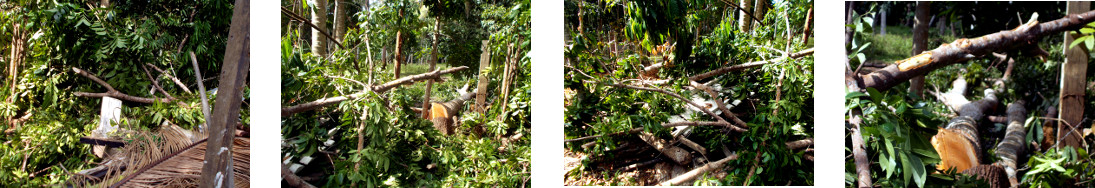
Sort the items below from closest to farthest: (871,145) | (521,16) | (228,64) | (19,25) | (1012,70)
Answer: (521,16), (871,145), (228,64), (19,25), (1012,70)

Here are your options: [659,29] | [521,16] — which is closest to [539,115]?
[521,16]

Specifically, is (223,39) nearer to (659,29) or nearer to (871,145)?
(659,29)

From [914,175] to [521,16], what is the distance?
1.27 m

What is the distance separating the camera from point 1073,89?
7.29ft

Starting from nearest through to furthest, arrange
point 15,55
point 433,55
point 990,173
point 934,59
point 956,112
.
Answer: point 433,55 < point 934,59 < point 15,55 < point 990,173 < point 956,112

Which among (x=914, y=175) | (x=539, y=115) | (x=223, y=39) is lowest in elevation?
(x=914, y=175)

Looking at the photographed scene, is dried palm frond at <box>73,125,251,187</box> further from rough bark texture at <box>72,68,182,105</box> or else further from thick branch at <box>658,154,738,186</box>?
thick branch at <box>658,154,738,186</box>

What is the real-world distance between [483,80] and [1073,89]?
250 centimetres

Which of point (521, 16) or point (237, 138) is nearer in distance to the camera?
point (521, 16)

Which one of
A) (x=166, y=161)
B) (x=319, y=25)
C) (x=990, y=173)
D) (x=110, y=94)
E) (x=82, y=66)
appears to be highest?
(x=319, y=25)

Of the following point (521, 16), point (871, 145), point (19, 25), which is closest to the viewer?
point (521, 16)

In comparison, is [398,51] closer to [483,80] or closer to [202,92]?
[483,80]

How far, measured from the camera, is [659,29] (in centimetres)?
161

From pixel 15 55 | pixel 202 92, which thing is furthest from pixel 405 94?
pixel 15 55
